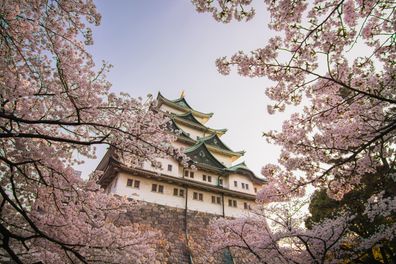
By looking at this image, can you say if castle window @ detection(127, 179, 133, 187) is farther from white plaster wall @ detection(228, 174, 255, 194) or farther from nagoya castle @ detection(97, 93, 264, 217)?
white plaster wall @ detection(228, 174, 255, 194)

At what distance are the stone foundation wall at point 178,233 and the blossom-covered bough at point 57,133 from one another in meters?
6.68

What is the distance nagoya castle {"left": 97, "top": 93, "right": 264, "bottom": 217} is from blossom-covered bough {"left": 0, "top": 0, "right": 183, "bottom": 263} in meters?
6.36

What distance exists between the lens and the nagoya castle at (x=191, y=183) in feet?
52.2

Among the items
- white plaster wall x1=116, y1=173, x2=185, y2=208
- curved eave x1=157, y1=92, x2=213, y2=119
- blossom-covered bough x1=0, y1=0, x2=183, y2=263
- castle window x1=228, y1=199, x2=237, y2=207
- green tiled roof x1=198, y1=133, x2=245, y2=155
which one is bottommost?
blossom-covered bough x1=0, y1=0, x2=183, y2=263

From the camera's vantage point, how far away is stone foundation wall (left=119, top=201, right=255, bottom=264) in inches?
566

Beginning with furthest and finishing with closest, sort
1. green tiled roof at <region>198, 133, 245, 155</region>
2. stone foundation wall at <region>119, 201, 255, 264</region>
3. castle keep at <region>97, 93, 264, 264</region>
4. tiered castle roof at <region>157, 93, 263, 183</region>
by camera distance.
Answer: green tiled roof at <region>198, 133, 245, 155</region>
tiered castle roof at <region>157, 93, 263, 183</region>
castle keep at <region>97, 93, 264, 264</region>
stone foundation wall at <region>119, 201, 255, 264</region>

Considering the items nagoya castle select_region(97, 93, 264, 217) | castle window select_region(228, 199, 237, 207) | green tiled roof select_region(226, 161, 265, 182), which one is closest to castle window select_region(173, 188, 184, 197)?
nagoya castle select_region(97, 93, 264, 217)

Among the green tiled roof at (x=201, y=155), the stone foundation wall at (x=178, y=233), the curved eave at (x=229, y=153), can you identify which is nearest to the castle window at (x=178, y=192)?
the stone foundation wall at (x=178, y=233)

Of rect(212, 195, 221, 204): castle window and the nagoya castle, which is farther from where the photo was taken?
rect(212, 195, 221, 204): castle window

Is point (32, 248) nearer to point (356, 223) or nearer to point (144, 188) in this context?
point (144, 188)

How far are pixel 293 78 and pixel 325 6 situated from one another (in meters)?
1.49

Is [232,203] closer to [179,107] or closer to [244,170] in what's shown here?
[244,170]

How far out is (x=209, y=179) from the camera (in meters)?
19.9

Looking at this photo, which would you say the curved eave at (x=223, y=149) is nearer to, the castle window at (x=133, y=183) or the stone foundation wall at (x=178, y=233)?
the stone foundation wall at (x=178, y=233)
